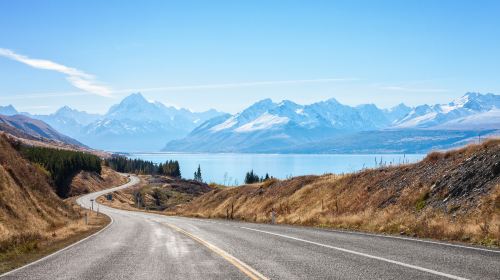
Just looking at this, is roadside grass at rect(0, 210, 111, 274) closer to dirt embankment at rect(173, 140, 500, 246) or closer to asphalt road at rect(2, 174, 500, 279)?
asphalt road at rect(2, 174, 500, 279)

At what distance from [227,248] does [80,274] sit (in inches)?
235

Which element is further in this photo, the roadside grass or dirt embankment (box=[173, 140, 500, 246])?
dirt embankment (box=[173, 140, 500, 246])

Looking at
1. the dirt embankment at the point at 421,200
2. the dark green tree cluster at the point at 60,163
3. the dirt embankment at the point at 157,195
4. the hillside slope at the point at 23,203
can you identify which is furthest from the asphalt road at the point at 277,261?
A: the dark green tree cluster at the point at 60,163

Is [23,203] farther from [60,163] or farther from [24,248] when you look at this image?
[60,163]

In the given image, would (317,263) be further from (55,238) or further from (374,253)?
(55,238)

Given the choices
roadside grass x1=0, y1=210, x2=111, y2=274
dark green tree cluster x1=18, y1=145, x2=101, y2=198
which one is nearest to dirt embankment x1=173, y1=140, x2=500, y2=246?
roadside grass x1=0, y1=210, x2=111, y2=274

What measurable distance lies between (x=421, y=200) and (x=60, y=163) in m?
118

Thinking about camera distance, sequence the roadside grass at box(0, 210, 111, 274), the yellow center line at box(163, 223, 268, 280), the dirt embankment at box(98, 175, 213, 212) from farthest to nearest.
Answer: the dirt embankment at box(98, 175, 213, 212), the roadside grass at box(0, 210, 111, 274), the yellow center line at box(163, 223, 268, 280)

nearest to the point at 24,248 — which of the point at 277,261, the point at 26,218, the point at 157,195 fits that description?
the point at 277,261

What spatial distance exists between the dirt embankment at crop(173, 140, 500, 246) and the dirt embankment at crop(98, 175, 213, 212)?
75.2 meters

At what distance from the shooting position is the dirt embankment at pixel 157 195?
396ft

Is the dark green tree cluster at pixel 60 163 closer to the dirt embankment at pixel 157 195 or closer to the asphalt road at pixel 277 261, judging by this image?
the dirt embankment at pixel 157 195

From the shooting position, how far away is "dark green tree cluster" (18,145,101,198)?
120 meters

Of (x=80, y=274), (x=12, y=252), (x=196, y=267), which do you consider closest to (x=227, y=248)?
(x=196, y=267)
